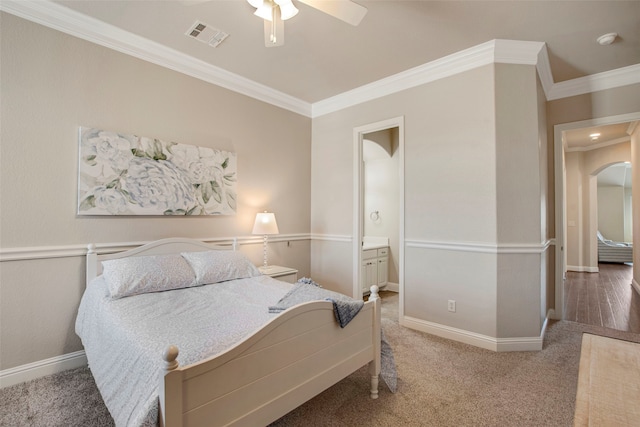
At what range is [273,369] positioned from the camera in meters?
1.45

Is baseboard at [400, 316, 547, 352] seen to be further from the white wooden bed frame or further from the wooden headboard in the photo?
the wooden headboard

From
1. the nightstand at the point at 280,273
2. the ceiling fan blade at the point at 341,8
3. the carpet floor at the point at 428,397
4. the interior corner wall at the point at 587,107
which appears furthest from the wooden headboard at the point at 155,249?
the interior corner wall at the point at 587,107

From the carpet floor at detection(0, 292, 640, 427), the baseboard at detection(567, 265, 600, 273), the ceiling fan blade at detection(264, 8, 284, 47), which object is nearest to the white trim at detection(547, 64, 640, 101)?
the carpet floor at detection(0, 292, 640, 427)

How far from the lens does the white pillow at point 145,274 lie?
219 centimetres

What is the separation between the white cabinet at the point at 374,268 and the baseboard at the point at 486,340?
1250mm

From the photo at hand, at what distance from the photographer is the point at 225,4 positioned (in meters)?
2.28

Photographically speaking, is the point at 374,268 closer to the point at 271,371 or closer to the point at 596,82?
the point at 271,371

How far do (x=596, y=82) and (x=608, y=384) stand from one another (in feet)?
12.4

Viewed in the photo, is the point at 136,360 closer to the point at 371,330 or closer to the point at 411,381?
the point at 371,330

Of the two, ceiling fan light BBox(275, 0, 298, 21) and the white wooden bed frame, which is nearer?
the white wooden bed frame

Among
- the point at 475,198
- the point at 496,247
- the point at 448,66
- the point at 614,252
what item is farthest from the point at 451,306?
the point at 614,252

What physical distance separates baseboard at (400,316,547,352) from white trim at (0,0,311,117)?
3.34 meters

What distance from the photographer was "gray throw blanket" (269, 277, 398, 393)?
1809 mm

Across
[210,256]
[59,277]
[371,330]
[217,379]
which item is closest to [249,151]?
[210,256]
